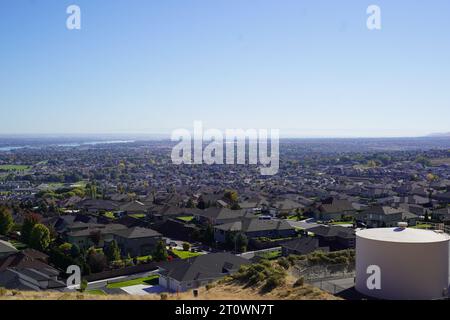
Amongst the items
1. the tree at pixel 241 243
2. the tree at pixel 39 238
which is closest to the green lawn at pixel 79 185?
the tree at pixel 39 238

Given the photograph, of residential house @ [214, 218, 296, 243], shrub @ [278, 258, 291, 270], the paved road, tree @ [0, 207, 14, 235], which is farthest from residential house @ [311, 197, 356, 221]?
shrub @ [278, 258, 291, 270]

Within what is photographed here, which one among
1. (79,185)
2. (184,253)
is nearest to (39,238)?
(184,253)

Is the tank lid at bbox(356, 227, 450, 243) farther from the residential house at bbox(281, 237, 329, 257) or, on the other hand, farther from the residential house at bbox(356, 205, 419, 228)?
the residential house at bbox(356, 205, 419, 228)

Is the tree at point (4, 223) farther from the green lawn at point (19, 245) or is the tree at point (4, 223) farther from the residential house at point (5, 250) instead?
the residential house at point (5, 250)

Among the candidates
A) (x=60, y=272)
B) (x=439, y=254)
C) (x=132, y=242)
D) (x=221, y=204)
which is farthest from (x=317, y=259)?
(x=221, y=204)

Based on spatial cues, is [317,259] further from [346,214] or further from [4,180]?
[4,180]

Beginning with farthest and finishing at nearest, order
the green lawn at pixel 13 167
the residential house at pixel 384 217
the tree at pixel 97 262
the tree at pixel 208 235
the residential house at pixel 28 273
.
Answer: the green lawn at pixel 13 167, the residential house at pixel 384 217, the tree at pixel 208 235, the tree at pixel 97 262, the residential house at pixel 28 273

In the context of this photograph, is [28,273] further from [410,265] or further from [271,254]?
[410,265]
